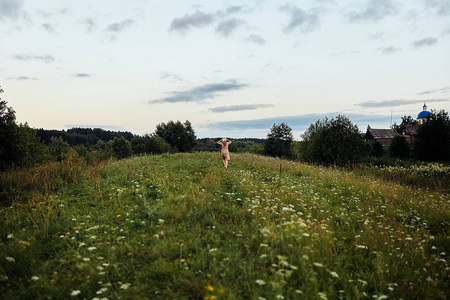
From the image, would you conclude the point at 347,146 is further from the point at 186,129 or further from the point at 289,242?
the point at 186,129

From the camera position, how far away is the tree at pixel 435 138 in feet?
123

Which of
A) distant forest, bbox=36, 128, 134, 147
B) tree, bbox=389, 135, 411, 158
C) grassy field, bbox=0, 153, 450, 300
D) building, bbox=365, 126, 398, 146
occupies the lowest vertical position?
grassy field, bbox=0, 153, 450, 300

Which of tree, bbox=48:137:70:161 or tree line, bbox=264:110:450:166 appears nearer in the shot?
tree line, bbox=264:110:450:166

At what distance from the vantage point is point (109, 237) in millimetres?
5188

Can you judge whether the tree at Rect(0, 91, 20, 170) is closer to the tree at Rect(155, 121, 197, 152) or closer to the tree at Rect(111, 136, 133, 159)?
the tree at Rect(111, 136, 133, 159)

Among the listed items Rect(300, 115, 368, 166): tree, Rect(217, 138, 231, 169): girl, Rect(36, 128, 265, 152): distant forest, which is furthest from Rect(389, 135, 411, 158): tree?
Rect(36, 128, 265, 152): distant forest

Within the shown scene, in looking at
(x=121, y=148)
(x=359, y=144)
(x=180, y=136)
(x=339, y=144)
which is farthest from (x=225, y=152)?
(x=121, y=148)

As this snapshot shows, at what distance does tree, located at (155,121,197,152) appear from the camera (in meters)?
68.8

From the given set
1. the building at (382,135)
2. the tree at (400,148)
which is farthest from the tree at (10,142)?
the building at (382,135)

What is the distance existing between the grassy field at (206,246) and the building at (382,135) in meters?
76.7

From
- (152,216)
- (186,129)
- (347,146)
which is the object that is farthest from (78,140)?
(152,216)

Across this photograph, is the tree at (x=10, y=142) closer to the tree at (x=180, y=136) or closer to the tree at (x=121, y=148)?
the tree at (x=121, y=148)

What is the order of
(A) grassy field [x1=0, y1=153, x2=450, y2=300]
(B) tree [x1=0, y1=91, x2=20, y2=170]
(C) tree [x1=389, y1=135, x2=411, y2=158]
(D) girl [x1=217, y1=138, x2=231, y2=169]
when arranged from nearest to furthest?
(A) grassy field [x1=0, y1=153, x2=450, y2=300] → (D) girl [x1=217, y1=138, x2=231, y2=169] → (B) tree [x1=0, y1=91, x2=20, y2=170] → (C) tree [x1=389, y1=135, x2=411, y2=158]

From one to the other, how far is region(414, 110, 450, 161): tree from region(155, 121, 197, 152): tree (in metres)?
52.1
